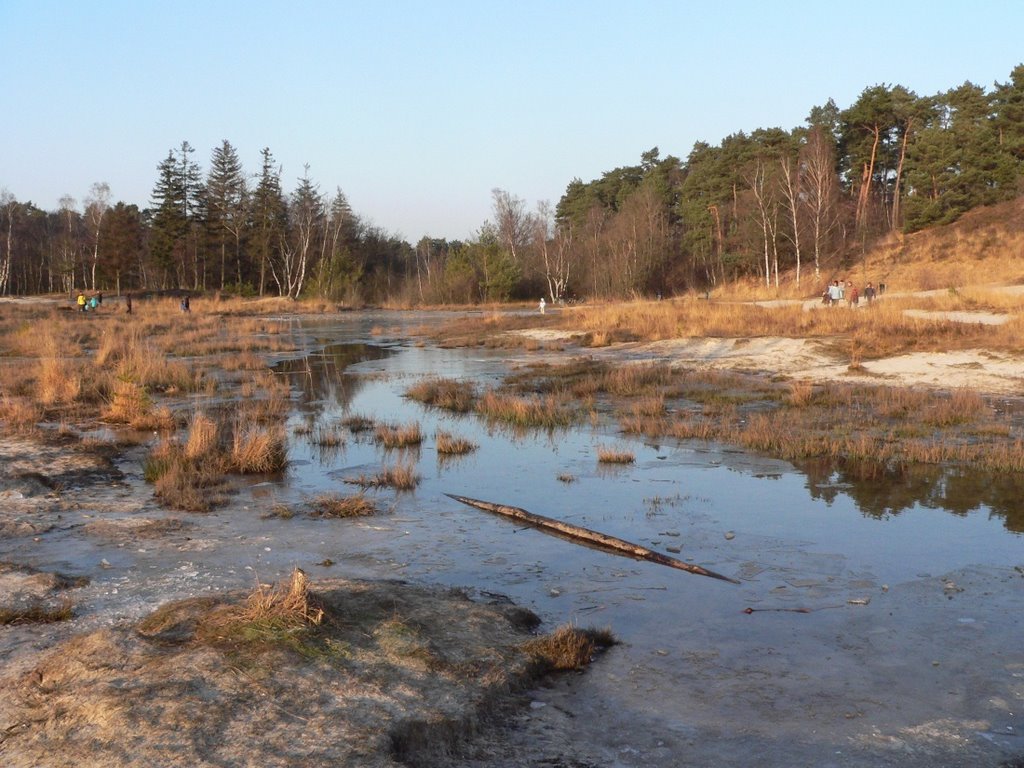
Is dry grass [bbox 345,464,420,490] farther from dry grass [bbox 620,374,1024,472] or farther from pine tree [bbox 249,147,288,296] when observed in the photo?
pine tree [bbox 249,147,288,296]

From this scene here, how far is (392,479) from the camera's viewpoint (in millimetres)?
11031

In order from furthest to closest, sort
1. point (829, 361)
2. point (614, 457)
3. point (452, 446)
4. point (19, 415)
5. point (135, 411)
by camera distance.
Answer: point (829, 361), point (135, 411), point (19, 415), point (452, 446), point (614, 457)

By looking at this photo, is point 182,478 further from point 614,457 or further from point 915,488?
point 915,488

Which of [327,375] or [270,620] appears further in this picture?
[327,375]

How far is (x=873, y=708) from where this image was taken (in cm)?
510

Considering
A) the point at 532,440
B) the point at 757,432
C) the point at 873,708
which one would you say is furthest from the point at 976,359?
the point at 873,708

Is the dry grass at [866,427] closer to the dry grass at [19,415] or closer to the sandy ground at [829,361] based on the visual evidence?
the sandy ground at [829,361]

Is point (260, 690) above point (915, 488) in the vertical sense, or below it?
above

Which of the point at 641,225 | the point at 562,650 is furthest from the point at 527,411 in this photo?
the point at 641,225

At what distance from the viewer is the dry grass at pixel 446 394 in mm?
17719

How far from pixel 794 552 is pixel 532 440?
6.55 meters

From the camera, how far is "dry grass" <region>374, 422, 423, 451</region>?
1366cm

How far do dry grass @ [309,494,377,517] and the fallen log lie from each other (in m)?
1.17

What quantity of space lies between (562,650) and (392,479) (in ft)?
18.7
